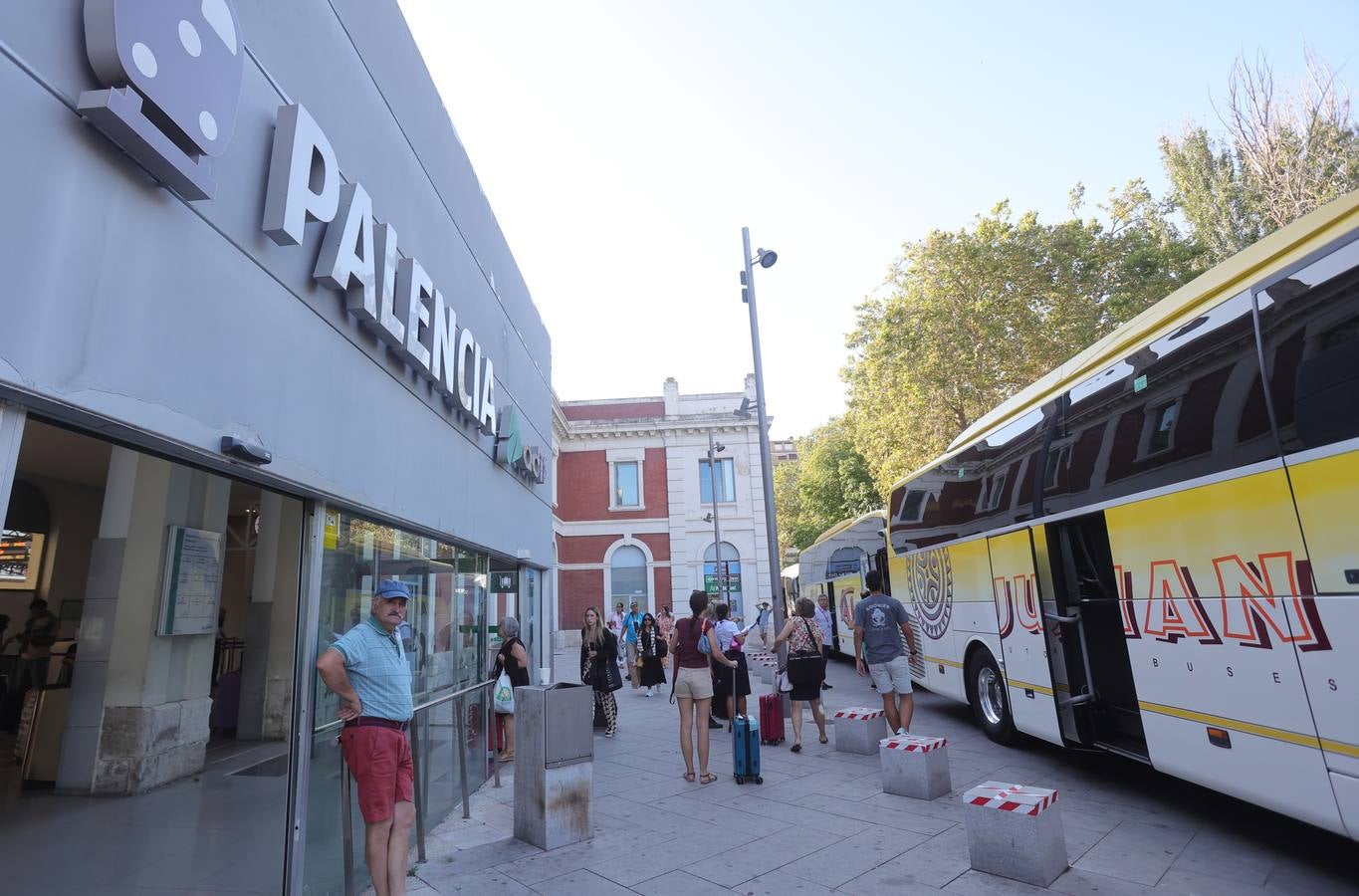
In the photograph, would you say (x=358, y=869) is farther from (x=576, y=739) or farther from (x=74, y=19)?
(x=74, y=19)

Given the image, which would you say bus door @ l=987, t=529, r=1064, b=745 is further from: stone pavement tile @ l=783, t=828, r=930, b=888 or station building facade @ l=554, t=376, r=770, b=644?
station building facade @ l=554, t=376, r=770, b=644

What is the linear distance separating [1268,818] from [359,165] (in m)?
9.00

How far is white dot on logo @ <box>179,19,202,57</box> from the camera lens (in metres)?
3.18

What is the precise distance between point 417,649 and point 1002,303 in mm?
20488

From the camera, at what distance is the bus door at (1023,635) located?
24.5 ft

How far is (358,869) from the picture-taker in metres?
4.99

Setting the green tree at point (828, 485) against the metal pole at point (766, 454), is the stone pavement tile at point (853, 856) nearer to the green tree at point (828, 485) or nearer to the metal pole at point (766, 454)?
the metal pole at point (766, 454)

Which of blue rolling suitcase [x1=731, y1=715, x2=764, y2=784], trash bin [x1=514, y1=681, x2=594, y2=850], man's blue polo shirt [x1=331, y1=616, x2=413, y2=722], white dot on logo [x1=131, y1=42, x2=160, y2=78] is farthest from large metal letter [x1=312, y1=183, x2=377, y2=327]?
blue rolling suitcase [x1=731, y1=715, x2=764, y2=784]

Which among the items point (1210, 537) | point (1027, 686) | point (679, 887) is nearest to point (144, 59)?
point (679, 887)

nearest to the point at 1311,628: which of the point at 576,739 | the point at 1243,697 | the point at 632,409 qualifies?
the point at 1243,697

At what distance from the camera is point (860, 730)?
8.59m

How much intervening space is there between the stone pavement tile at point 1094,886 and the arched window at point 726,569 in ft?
90.3

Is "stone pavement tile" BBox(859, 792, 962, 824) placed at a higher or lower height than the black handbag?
lower

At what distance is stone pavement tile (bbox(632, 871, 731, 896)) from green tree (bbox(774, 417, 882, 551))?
3110 centimetres
